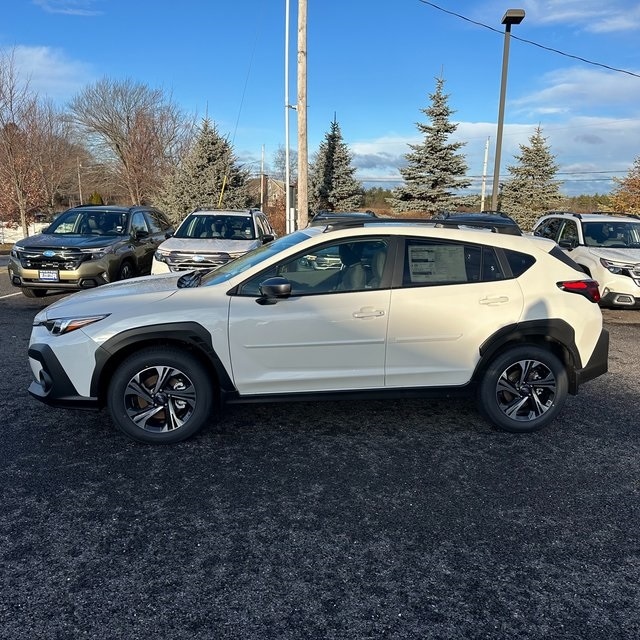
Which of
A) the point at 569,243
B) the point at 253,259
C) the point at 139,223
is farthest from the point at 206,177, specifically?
the point at 253,259

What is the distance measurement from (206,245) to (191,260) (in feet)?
1.70

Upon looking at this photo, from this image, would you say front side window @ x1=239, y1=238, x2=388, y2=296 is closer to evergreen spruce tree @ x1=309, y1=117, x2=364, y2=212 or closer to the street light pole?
the street light pole

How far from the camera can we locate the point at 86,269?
891 cm

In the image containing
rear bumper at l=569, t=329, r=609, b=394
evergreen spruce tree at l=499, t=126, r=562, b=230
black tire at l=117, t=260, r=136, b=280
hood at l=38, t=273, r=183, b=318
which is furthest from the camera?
evergreen spruce tree at l=499, t=126, r=562, b=230

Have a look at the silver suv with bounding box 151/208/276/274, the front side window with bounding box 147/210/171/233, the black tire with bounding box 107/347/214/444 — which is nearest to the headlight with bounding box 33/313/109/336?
the black tire with bounding box 107/347/214/444

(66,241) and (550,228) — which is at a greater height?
(550,228)

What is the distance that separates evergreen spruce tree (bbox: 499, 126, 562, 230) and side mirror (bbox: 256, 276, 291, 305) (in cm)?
3150

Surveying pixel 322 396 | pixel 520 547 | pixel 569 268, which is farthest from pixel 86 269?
pixel 520 547

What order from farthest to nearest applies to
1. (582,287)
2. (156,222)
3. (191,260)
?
(156,222), (191,260), (582,287)

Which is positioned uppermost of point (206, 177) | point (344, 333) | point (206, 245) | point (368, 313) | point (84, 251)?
point (206, 177)

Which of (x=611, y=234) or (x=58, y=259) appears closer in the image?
(x=58, y=259)

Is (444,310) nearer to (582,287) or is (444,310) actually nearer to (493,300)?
(493,300)

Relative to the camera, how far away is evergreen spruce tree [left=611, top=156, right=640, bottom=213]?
22.8 metres

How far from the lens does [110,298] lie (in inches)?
159
